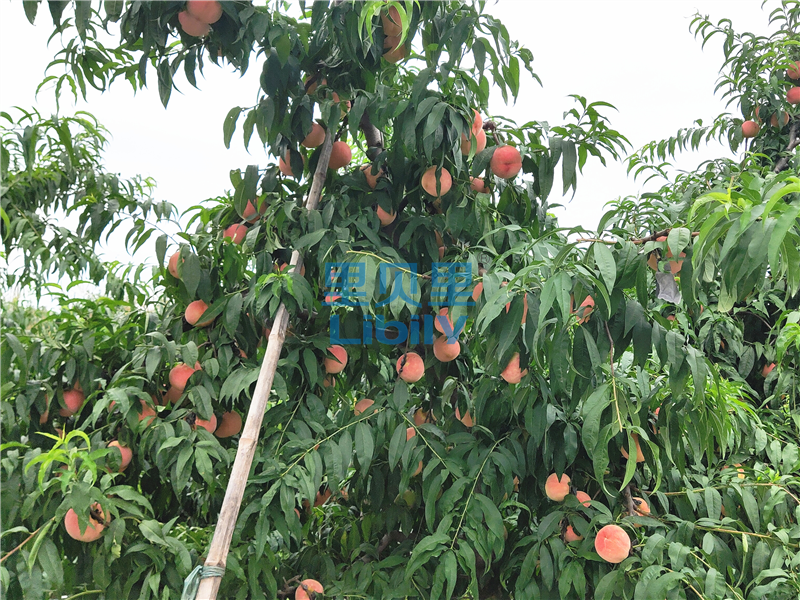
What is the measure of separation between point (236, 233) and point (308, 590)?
828 mm

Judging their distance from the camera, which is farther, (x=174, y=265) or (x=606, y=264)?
(x=174, y=265)

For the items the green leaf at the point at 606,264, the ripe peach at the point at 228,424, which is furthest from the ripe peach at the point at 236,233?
the green leaf at the point at 606,264

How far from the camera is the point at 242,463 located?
1.28 metres

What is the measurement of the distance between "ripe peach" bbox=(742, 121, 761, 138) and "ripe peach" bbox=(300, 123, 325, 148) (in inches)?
82.0

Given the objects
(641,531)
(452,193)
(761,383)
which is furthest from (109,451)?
(761,383)

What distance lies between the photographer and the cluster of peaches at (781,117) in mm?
2688

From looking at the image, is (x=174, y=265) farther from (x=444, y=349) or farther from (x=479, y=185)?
(x=479, y=185)

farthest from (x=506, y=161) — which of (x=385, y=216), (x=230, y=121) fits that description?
(x=230, y=121)

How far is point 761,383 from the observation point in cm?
243

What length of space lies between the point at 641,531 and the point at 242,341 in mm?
962

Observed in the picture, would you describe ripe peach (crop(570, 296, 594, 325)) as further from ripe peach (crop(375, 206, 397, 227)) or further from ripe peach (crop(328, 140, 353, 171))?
ripe peach (crop(328, 140, 353, 171))

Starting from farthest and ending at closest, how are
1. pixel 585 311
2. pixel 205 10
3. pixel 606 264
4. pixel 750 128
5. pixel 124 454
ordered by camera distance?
pixel 750 128 → pixel 124 454 → pixel 205 10 → pixel 585 311 → pixel 606 264
